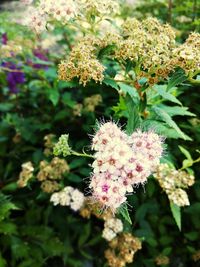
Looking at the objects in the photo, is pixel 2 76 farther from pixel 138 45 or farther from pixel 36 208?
pixel 138 45

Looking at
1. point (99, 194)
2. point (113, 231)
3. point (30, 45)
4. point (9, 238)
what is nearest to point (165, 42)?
point (99, 194)

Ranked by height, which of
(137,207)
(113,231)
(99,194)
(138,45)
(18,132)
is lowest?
(99,194)

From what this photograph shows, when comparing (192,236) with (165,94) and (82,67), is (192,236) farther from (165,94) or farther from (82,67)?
(82,67)

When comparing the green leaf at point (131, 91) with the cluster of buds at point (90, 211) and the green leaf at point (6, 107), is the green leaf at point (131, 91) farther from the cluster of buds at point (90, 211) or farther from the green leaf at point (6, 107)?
the green leaf at point (6, 107)

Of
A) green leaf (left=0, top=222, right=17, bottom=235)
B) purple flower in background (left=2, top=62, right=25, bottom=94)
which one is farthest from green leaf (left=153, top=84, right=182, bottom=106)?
purple flower in background (left=2, top=62, right=25, bottom=94)

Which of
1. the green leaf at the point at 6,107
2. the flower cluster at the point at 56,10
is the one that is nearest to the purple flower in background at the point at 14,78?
the green leaf at the point at 6,107

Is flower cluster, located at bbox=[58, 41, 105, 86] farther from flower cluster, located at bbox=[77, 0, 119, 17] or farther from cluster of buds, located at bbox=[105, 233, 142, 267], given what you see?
cluster of buds, located at bbox=[105, 233, 142, 267]
